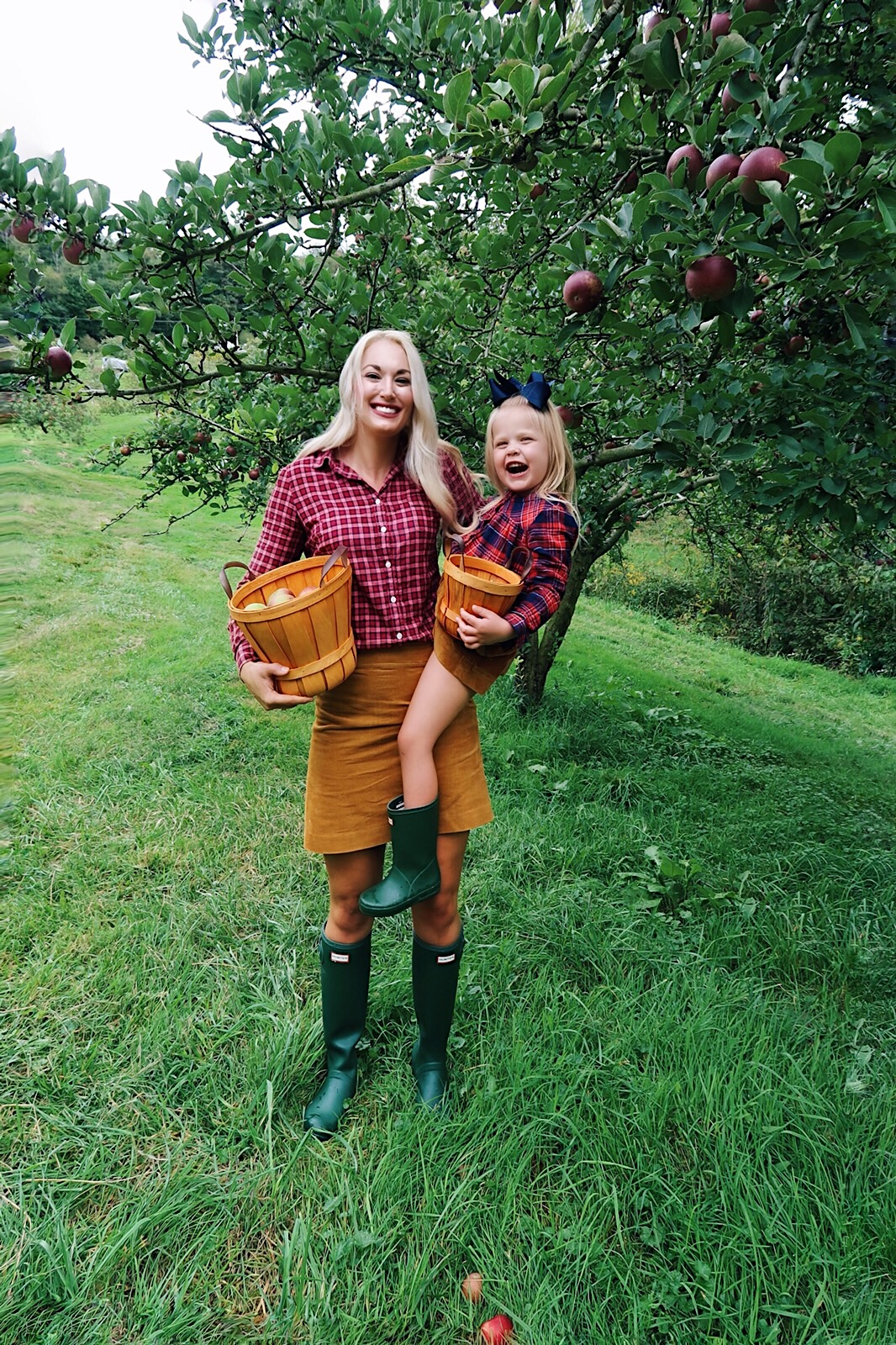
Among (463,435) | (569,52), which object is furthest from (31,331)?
(463,435)

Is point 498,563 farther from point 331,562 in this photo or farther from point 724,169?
point 724,169

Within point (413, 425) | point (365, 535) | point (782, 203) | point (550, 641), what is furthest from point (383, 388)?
point (550, 641)

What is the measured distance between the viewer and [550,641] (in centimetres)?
434

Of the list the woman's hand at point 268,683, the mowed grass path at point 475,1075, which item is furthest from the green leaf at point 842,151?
the mowed grass path at point 475,1075

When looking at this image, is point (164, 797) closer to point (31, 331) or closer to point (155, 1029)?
point (155, 1029)

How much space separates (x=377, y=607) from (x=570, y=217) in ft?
4.35

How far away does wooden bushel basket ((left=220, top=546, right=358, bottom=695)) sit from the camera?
4.08 ft

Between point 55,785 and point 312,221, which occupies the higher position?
point 312,221

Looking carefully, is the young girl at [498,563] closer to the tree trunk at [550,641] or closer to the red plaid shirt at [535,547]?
the red plaid shirt at [535,547]

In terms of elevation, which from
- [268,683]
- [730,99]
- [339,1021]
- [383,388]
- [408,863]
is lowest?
[339,1021]

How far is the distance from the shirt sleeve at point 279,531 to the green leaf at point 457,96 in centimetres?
72

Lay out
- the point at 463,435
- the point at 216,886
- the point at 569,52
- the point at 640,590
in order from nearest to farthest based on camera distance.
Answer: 1. the point at 569,52
2. the point at 216,886
3. the point at 463,435
4. the point at 640,590

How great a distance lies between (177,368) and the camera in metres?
2.00

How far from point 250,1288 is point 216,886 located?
52.2 inches
